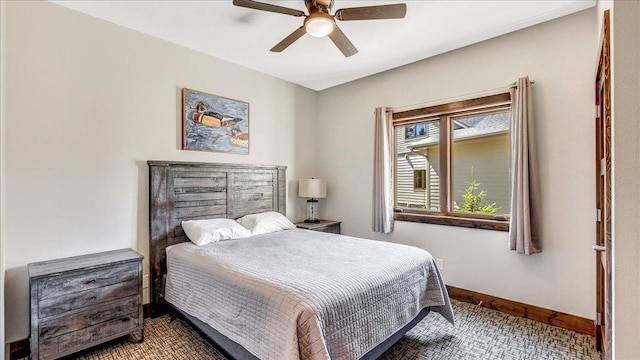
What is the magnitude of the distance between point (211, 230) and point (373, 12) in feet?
7.63

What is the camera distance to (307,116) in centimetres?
448

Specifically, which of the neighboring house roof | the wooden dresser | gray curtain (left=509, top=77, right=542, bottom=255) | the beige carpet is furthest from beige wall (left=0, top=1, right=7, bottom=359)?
gray curtain (left=509, top=77, right=542, bottom=255)

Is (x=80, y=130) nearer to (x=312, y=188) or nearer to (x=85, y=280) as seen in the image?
(x=85, y=280)

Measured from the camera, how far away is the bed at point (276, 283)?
1531 mm

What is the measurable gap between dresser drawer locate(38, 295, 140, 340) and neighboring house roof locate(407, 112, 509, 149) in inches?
134

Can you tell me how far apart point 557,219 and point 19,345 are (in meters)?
4.40

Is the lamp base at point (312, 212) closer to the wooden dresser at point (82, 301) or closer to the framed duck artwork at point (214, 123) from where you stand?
the framed duck artwork at point (214, 123)

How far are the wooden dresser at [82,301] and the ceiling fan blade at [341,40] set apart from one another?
7.72 feet

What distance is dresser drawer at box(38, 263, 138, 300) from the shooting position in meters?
1.95

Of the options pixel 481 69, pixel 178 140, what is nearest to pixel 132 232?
pixel 178 140

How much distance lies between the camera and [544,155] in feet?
8.52

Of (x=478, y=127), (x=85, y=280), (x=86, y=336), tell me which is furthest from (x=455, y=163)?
(x=86, y=336)

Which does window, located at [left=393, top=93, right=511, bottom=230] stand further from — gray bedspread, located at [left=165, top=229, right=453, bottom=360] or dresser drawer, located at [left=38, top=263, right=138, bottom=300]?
dresser drawer, located at [left=38, top=263, right=138, bottom=300]

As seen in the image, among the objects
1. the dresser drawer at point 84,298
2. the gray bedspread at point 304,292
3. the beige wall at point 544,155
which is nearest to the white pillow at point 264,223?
the gray bedspread at point 304,292
